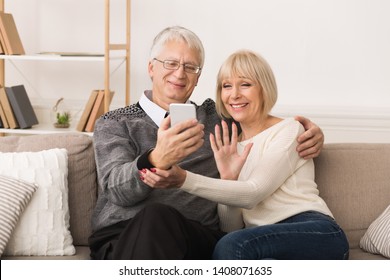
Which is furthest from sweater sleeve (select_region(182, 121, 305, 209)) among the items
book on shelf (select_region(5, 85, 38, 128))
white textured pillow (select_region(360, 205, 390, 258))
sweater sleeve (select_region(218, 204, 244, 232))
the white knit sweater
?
book on shelf (select_region(5, 85, 38, 128))

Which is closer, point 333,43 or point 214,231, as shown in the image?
point 214,231

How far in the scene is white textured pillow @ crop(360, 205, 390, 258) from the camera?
240 centimetres

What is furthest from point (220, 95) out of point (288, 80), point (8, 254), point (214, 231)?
point (288, 80)

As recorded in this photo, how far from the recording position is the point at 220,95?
2.51 metres

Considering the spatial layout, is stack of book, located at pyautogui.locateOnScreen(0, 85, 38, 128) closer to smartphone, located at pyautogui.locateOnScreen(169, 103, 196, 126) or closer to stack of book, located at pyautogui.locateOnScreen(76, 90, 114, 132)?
stack of book, located at pyautogui.locateOnScreen(76, 90, 114, 132)

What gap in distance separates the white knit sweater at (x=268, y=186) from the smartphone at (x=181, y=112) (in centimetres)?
19

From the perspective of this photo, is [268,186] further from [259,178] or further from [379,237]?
[379,237]

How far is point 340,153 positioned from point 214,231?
61cm

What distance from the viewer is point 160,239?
199 cm

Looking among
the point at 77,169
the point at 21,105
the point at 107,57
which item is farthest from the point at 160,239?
the point at 21,105

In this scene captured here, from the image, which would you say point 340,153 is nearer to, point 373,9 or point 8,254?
point 8,254

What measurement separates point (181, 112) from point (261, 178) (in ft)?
1.19

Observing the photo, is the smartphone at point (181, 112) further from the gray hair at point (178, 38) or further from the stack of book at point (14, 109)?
the stack of book at point (14, 109)

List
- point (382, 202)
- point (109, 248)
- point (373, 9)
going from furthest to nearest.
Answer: point (373, 9)
point (382, 202)
point (109, 248)
